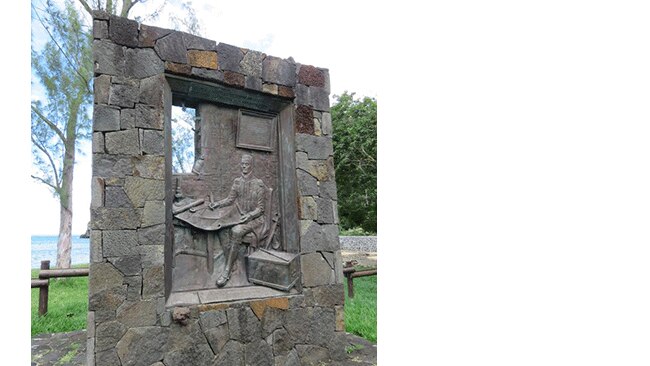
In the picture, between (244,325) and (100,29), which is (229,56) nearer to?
(100,29)

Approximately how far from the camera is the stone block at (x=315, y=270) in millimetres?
3197

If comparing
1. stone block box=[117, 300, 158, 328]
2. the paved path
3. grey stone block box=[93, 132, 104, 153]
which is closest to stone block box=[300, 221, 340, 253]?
the paved path

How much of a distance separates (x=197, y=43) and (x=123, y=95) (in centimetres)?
70

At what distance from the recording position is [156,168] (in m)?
2.66

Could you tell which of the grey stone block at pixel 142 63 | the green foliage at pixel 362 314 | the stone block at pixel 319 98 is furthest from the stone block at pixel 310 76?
the green foliage at pixel 362 314

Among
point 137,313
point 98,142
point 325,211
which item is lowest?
point 137,313

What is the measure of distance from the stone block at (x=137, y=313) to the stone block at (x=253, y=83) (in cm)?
180

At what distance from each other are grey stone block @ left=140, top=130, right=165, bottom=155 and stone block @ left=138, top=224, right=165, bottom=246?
534 mm

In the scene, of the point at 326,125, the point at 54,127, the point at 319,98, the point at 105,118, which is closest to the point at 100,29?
the point at 105,118

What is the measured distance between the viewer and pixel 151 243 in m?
2.60

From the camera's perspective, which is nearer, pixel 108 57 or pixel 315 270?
pixel 108 57

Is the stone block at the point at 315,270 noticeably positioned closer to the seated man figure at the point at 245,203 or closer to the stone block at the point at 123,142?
the seated man figure at the point at 245,203

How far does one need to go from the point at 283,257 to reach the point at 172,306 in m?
0.92

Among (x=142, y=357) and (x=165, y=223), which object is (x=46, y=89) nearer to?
(x=165, y=223)
